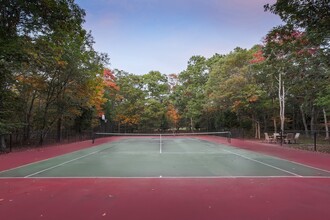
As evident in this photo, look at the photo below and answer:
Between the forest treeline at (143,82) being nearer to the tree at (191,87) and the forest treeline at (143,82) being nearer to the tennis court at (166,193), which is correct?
the tree at (191,87)

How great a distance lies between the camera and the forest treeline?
1335 centimetres

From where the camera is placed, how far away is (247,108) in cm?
3944

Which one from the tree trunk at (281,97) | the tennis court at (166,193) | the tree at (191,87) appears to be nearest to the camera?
the tennis court at (166,193)

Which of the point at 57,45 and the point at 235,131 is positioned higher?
the point at 57,45

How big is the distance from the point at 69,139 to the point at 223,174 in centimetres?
2785

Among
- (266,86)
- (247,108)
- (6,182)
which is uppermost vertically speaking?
(266,86)

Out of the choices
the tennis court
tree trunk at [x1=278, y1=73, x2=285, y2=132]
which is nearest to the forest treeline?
tree trunk at [x1=278, y1=73, x2=285, y2=132]

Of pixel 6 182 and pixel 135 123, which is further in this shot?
pixel 135 123

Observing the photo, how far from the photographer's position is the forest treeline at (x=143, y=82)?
526 inches

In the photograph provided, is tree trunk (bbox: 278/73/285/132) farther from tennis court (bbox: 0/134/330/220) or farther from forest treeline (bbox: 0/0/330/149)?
tennis court (bbox: 0/134/330/220)


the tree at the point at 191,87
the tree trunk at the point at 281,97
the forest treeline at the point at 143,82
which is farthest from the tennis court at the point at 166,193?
the tree at the point at 191,87

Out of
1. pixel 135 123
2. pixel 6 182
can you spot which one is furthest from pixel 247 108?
pixel 6 182

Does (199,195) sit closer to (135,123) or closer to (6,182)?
(6,182)

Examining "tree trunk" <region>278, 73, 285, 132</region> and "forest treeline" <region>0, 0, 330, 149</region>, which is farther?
"tree trunk" <region>278, 73, 285, 132</region>
